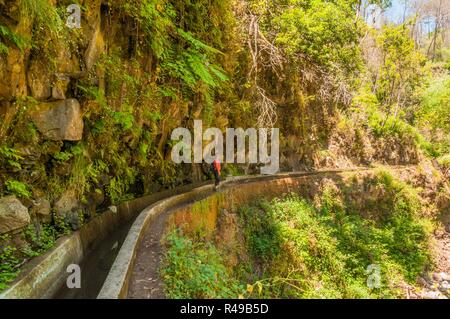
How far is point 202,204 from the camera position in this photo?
1064 centimetres

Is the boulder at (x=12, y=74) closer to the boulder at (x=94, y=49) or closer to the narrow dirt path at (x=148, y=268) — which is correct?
the boulder at (x=94, y=49)

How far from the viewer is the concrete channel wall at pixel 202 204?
4844 mm

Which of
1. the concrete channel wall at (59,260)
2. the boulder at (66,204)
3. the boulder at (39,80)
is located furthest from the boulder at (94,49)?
the concrete channel wall at (59,260)

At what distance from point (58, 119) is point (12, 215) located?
6.65ft

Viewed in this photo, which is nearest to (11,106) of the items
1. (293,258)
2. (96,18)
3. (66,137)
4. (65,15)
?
(66,137)

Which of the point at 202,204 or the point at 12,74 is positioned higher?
the point at 12,74

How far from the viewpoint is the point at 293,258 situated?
1323 cm

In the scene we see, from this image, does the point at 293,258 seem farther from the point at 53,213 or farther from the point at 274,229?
the point at 53,213
